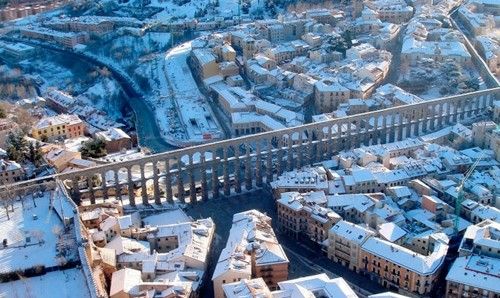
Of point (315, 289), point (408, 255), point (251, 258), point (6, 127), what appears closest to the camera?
point (315, 289)

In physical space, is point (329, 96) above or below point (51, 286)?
above

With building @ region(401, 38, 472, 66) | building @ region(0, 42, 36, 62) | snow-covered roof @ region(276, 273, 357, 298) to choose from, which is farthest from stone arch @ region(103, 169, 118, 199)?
building @ region(0, 42, 36, 62)

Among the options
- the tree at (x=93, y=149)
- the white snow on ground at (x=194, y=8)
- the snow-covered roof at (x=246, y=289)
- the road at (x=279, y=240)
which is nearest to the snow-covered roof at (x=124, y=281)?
the road at (x=279, y=240)

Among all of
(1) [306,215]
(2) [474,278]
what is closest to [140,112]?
(1) [306,215]

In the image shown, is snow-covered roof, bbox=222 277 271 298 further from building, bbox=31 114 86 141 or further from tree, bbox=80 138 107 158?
building, bbox=31 114 86 141

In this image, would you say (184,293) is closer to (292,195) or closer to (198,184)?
(292,195)

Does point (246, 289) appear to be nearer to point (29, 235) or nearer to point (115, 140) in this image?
point (29, 235)

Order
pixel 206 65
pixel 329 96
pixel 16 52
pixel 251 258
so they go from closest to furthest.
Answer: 1. pixel 251 258
2. pixel 329 96
3. pixel 206 65
4. pixel 16 52
